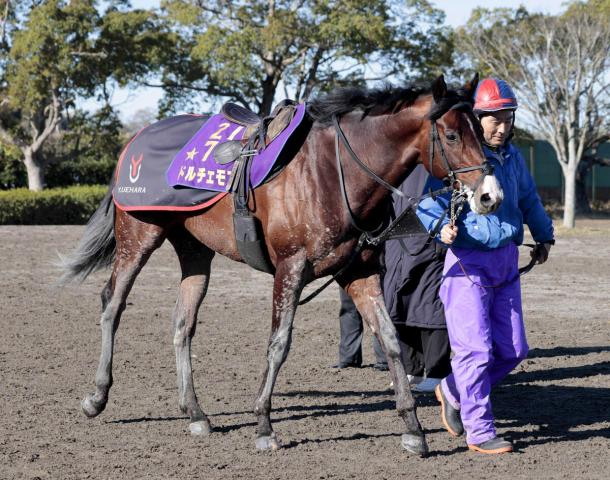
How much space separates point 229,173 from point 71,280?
6.49 feet

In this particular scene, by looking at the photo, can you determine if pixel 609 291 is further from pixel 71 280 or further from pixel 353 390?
pixel 71 280

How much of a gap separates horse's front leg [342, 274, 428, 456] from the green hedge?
19328 mm

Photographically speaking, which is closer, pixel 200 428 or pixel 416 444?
pixel 416 444

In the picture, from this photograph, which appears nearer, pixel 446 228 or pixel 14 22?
pixel 446 228

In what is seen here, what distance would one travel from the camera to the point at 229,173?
5328 millimetres

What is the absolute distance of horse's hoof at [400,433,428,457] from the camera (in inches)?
190

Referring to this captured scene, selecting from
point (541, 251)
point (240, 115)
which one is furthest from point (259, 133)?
point (541, 251)

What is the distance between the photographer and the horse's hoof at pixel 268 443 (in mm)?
4926

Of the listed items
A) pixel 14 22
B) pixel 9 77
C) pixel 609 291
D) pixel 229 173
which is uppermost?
pixel 14 22

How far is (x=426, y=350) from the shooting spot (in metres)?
6.68

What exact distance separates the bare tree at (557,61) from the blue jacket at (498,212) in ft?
67.4

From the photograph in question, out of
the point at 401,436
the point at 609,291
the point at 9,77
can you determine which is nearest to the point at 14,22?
the point at 9,77

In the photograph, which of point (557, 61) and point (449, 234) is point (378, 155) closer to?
point (449, 234)

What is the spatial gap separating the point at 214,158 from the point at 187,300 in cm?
110
